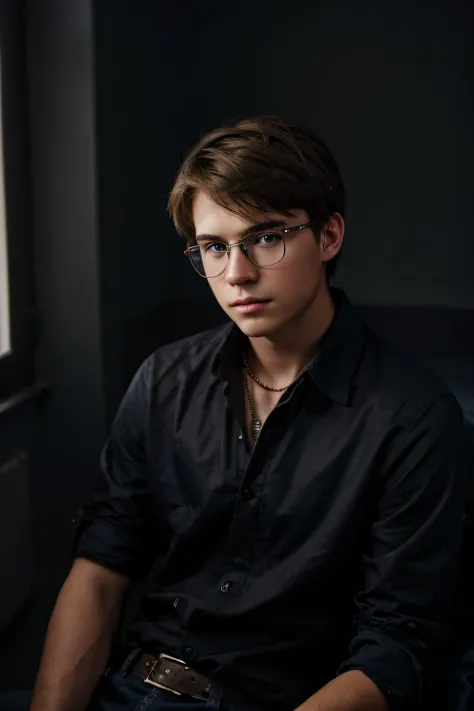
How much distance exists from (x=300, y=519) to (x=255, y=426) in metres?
0.17

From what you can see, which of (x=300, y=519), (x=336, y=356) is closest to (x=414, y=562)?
(x=300, y=519)

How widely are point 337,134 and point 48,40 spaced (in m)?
0.76

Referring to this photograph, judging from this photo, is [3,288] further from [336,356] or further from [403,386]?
[403,386]

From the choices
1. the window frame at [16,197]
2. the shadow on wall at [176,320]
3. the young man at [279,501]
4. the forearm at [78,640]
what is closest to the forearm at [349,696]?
the young man at [279,501]

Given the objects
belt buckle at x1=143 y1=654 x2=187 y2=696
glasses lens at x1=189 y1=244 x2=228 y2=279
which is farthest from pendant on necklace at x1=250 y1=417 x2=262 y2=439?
belt buckle at x1=143 y1=654 x2=187 y2=696

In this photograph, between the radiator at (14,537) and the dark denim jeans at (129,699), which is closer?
the dark denim jeans at (129,699)

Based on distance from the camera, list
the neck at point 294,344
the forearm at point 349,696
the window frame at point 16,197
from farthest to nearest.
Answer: the window frame at point 16,197 → the neck at point 294,344 → the forearm at point 349,696

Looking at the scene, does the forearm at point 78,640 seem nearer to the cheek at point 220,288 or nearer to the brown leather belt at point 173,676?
the brown leather belt at point 173,676

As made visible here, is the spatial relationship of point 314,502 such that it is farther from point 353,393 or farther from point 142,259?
point 142,259

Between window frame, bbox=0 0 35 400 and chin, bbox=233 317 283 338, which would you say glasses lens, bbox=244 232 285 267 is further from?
window frame, bbox=0 0 35 400

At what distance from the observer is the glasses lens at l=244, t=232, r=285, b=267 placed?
51.1 inches

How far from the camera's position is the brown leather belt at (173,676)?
1332 millimetres

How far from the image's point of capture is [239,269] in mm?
1289

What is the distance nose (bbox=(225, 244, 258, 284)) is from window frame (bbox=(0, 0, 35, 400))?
0.77 m
